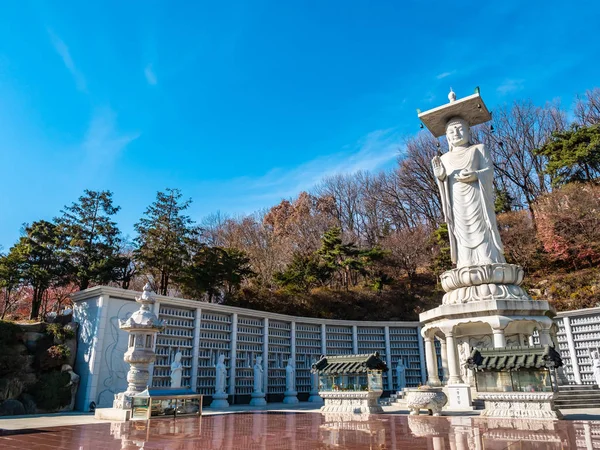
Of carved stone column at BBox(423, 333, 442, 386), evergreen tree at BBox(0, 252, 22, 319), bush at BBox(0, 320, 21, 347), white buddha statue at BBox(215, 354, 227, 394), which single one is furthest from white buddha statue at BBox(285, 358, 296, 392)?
evergreen tree at BBox(0, 252, 22, 319)

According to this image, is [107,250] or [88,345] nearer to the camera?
[88,345]

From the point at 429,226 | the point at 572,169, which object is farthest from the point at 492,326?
the point at 429,226

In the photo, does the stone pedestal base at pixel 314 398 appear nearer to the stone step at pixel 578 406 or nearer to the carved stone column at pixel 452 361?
the carved stone column at pixel 452 361

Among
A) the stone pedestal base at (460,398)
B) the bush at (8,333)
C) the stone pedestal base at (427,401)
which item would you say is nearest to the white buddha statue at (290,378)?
the stone pedestal base at (460,398)

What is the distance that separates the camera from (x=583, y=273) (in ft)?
72.6

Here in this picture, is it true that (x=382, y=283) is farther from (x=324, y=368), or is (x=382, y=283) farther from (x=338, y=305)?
(x=324, y=368)

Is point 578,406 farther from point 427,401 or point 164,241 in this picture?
point 164,241

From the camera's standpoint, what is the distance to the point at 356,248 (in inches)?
1134

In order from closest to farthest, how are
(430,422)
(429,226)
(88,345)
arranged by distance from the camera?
(430,422)
(88,345)
(429,226)

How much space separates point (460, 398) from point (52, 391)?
12598 mm

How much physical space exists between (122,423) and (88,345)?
5.68 m

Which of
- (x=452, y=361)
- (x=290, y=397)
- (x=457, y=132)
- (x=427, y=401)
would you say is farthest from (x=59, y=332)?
(x=457, y=132)

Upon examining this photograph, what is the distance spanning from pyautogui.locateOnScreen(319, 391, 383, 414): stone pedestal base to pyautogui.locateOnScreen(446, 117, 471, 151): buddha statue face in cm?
970

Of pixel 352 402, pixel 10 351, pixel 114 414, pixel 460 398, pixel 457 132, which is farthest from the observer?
pixel 457 132
